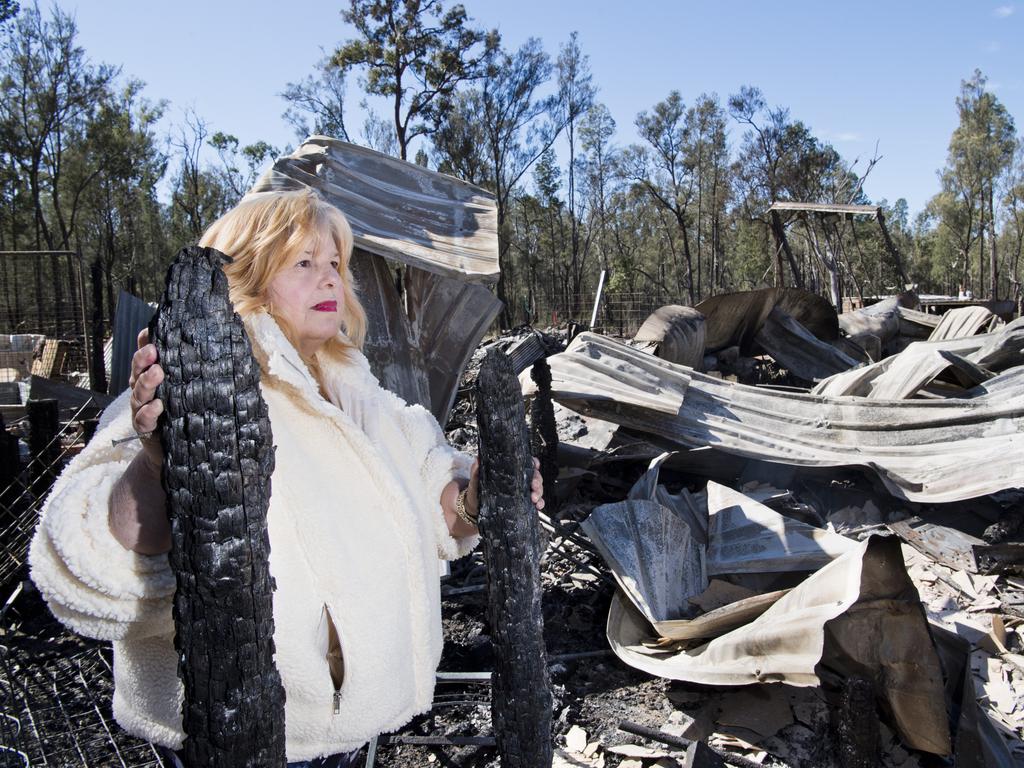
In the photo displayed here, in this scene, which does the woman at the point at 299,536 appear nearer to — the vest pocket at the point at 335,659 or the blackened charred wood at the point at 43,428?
the vest pocket at the point at 335,659

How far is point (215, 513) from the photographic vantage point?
101cm

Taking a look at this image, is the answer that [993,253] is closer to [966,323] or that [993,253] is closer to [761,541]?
[966,323]

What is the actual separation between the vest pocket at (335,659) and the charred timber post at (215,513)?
22 centimetres

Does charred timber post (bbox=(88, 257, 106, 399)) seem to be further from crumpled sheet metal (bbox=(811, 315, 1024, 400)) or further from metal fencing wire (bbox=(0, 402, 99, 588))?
crumpled sheet metal (bbox=(811, 315, 1024, 400))

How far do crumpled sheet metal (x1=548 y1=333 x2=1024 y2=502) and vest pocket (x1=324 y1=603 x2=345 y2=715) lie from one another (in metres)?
4.68

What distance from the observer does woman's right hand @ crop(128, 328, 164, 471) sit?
0.98m

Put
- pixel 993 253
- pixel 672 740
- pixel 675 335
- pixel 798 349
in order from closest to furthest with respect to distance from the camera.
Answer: pixel 672 740, pixel 675 335, pixel 798 349, pixel 993 253

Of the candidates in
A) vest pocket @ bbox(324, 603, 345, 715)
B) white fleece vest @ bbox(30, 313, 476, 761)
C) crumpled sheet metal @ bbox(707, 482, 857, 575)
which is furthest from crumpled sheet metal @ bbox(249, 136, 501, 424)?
vest pocket @ bbox(324, 603, 345, 715)

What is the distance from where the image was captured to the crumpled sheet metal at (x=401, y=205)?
182 inches

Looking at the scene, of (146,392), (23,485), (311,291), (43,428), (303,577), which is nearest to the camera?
(146,392)

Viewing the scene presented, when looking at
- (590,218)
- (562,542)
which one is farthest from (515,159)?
(562,542)

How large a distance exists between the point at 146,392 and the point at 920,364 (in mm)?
6519

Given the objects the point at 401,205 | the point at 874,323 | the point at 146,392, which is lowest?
the point at 146,392

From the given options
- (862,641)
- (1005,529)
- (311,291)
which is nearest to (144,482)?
(311,291)
